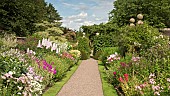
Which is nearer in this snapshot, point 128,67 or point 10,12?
point 128,67

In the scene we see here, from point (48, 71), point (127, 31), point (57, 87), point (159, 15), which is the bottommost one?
point (57, 87)

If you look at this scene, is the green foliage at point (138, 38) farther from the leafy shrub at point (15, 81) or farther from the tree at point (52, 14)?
the tree at point (52, 14)

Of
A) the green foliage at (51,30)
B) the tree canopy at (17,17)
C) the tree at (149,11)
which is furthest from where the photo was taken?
the tree at (149,11)

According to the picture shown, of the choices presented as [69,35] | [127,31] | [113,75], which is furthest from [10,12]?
[113,75]

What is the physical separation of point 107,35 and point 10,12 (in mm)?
13371

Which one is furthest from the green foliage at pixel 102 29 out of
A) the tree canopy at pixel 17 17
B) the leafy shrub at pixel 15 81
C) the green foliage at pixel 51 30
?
the leafy shrub at pixel 15 81

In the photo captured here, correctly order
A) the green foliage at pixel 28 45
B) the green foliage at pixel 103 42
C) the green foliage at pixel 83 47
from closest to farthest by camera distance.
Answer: the green foliage at pixel 28 45 → the green foliage at pixel 83 47 → the green foliage at pixel 103 42

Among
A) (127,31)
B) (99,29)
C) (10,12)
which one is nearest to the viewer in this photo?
(127,31)

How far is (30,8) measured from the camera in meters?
35.5

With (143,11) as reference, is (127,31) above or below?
below

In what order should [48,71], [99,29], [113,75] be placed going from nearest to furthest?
[48,71], [113,75], [99,29]

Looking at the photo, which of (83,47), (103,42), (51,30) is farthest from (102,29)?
(51,30)

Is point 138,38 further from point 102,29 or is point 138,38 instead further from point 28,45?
point 102,29

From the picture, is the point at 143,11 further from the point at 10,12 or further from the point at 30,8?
the point at 10,12
